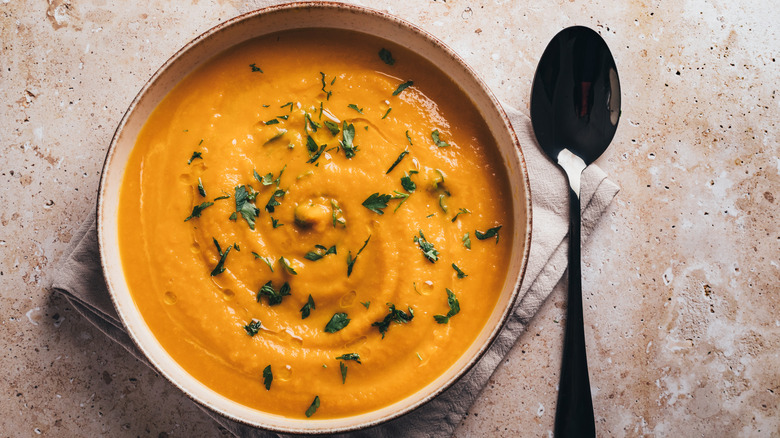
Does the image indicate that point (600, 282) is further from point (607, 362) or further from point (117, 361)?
point (117, 361)

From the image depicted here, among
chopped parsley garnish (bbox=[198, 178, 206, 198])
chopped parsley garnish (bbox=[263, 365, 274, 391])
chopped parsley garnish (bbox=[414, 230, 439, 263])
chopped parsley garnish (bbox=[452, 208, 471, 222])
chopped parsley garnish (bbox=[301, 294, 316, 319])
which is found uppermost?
chopped parsley garnish (bbox=[452, 208, 471, 222])

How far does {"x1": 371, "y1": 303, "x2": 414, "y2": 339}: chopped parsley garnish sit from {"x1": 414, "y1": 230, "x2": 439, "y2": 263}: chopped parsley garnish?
194 mm

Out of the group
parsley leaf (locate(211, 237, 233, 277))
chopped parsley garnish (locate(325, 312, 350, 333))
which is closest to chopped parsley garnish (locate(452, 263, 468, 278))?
chopped parsley garnish (locate(325, 312, 350, 333))

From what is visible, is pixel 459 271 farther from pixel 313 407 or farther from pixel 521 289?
pixel 313 407

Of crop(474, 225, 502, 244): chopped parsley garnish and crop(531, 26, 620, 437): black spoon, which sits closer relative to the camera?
crop(474, 225, 502, 244): chopped parsley garnish

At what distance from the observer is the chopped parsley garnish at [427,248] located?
1.91 meters

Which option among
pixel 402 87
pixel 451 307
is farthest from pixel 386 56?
pixel 451 307

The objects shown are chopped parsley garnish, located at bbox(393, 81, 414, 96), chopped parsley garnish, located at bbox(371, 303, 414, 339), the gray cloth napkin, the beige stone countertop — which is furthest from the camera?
the beige stone countertop

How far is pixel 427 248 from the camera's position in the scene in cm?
191

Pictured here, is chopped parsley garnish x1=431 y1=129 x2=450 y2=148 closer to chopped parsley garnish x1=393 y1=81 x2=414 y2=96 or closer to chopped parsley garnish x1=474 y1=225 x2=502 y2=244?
chopped parsley garnish x1=393 y1=81 x2=414 y2=96

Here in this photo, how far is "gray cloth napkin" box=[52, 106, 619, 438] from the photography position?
2.20 m

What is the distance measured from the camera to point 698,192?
2453mm

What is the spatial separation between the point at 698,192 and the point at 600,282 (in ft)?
2.03

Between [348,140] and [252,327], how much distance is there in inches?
29.4
